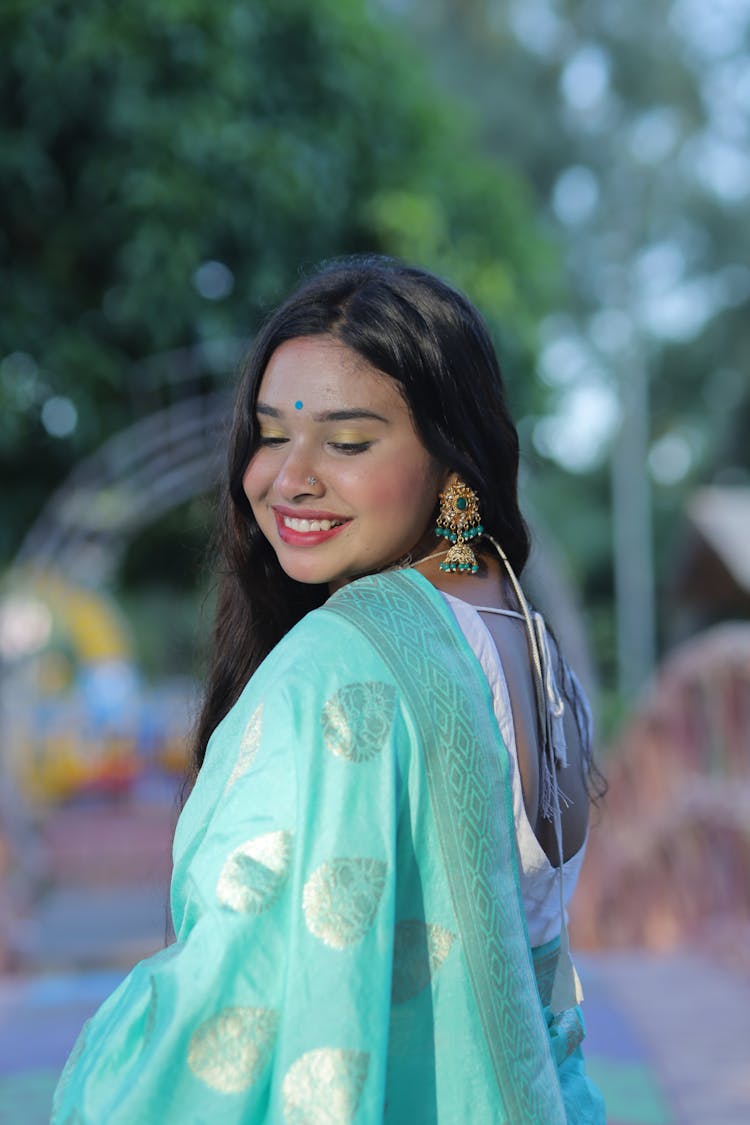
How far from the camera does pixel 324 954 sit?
1.00 meters

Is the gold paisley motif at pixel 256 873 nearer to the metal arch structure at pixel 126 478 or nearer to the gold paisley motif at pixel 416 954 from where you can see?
the gold paisley motif at pixel 416 954

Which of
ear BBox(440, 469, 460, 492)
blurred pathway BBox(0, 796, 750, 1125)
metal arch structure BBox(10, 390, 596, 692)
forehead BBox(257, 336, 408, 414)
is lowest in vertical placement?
blurred pathway BBox(0, 796, 750, 1125)

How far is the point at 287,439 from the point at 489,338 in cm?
25

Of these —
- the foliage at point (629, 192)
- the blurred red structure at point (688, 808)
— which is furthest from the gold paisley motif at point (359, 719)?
the foliage at point (629, 192)

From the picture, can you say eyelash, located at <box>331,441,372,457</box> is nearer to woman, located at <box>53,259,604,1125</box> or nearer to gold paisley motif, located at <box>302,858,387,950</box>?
woman, located at <box>53,259,604,1125</box>

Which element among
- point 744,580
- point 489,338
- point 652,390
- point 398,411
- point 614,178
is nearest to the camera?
point 398,411

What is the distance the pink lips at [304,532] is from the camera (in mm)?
1256

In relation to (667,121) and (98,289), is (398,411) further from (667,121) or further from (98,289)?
(667,121)

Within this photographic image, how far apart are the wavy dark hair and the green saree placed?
211 millimetres

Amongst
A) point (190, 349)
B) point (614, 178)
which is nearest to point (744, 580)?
point (190, 349)

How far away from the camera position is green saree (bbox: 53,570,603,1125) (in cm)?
98

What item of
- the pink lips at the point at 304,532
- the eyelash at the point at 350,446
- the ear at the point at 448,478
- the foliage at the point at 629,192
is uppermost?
the foliage at the point at 629,192

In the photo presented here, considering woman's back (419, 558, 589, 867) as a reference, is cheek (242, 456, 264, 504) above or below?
above

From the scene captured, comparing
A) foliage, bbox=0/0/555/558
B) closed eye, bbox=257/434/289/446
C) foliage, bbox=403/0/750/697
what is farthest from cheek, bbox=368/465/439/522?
foliage, bbox=403/0/750/697
